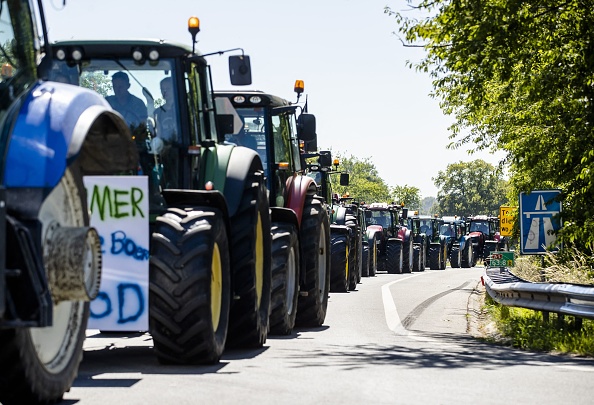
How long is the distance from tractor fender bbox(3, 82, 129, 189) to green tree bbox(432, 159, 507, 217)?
17266 centimetres

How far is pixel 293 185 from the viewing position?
649 inches

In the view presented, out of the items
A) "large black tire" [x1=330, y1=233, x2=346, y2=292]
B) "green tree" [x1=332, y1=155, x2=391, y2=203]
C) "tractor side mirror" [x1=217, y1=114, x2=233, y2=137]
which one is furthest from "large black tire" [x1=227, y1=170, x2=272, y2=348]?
"green tree" [x1=332, y1=155, x2=391, y2=203]

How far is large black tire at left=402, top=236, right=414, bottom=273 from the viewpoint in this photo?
46781mm

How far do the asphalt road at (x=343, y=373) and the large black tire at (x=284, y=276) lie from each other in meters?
0.19

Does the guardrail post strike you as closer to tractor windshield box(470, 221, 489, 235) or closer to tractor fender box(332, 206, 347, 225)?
tractor fender box(332, 206, 347, 225)

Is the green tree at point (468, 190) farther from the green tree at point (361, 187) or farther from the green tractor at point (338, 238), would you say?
the green tractor at point (338, 238)

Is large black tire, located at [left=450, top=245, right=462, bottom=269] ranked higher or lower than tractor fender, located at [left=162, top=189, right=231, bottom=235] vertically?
lower

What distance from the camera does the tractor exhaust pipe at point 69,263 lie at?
6633 millimetres

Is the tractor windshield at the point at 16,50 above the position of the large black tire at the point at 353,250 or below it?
above

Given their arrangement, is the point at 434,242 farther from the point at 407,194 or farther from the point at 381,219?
the point at 407,194

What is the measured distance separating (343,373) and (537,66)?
9316 millimetres

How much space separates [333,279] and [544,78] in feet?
29.4

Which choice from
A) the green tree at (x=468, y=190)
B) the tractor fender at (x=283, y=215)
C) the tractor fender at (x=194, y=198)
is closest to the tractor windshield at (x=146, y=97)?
the tractor fender at (x=194, y=198)

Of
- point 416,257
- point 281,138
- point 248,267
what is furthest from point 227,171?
point 416,257
